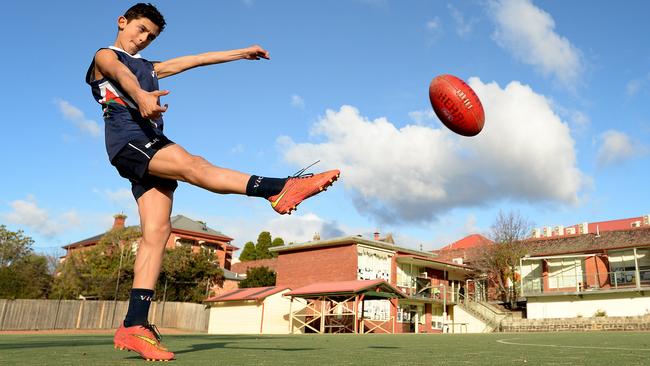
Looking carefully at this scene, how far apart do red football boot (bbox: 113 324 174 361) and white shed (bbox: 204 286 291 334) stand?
27.5 meters

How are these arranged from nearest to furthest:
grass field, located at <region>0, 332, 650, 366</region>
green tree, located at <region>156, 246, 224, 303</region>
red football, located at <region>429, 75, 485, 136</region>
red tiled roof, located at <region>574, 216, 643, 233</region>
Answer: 1. grass field, located at <region>0, 332, 650, 366</region>
2. red football, located at <region>429, 75, 485, 136</region>
3. green tree, located at <region>156, 246, 224, 303</region>
4. red tiled roof, located at <region>574, 216, 643, 233</region>

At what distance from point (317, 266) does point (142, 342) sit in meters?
32.2

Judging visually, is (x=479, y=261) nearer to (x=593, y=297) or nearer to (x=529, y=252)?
(x=529, y=252)

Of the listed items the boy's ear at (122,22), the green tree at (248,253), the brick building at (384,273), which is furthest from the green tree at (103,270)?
the boy's ear at (122,22)

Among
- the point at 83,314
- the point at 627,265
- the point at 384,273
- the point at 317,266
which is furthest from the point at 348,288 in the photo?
the point at 627,265

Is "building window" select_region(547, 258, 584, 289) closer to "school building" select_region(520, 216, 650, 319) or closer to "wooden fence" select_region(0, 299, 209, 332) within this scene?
"school building" select_region(520, 216, 650, 319)

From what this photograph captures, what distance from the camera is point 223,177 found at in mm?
2973

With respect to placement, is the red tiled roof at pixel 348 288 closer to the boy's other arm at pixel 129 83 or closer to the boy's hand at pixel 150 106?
the boy's other arm at pixel 129 83

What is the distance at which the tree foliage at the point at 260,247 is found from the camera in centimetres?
5966

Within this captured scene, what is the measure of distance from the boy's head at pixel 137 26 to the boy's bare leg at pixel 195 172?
87cm

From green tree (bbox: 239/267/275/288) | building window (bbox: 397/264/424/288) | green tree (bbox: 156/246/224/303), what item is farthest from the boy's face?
green tree (bbox: 239/267/275/288)

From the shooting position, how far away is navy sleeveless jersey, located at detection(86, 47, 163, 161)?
3.06 metres

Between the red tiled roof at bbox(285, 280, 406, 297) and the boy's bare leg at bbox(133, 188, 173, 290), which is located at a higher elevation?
the red tiled roof at bbox(285, 280, 406, 297)

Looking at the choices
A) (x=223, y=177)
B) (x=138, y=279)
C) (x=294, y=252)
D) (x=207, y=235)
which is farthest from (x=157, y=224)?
(x=207, y=235)
